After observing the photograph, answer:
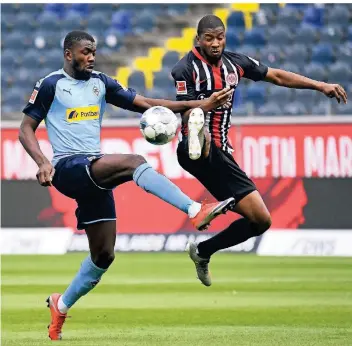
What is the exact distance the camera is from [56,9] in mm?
23141

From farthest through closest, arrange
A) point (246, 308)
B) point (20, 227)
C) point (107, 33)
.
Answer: point (107, 33) < point (20, 227) < point (246, 308)

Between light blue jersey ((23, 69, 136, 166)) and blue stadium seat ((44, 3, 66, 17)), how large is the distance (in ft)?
50.8

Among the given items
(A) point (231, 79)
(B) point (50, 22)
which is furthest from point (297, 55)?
(A) point (231, 79)

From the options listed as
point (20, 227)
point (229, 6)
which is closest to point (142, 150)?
point (20, 227)

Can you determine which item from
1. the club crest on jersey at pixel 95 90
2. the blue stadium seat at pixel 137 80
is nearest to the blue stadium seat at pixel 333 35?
the blue stadium seat at pixel 137 80

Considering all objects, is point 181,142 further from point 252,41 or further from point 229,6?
point 229,6

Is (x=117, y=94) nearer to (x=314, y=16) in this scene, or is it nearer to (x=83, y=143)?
(x=83, y=143)

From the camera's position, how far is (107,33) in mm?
22297

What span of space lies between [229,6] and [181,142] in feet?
44.1

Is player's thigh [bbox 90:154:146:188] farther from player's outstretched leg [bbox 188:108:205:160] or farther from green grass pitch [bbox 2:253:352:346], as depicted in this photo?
green grass pitch [bbox 2:253:352:346]

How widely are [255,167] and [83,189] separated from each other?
26.8 feet

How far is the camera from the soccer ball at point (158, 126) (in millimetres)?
7422

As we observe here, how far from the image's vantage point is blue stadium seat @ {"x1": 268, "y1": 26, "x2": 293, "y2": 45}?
20250 mm

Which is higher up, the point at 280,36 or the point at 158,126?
the point at 158,126
